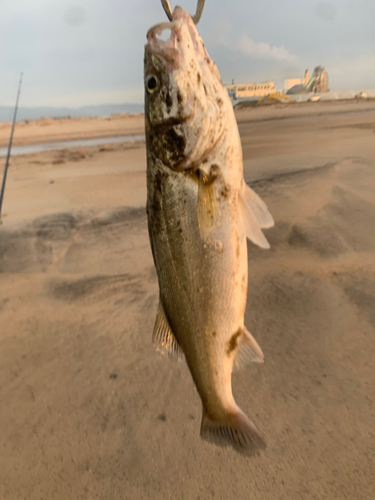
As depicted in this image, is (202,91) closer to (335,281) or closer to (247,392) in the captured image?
(247,392)

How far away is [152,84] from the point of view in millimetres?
1565

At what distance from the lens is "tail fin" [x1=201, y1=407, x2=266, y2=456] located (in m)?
1.67

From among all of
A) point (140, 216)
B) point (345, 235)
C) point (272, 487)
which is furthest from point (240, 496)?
point (140, 216)

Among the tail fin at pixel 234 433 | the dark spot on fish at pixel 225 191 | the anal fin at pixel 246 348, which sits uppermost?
the dark spot on fish at pixel 225 191

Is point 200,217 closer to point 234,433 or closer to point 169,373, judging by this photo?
point 234,433

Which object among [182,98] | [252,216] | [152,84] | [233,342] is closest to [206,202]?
[252,216]

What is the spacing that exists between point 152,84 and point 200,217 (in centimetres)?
67

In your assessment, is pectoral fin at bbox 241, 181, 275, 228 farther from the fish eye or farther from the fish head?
the fish eye

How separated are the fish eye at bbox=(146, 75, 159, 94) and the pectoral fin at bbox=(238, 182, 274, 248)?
630 millimetres

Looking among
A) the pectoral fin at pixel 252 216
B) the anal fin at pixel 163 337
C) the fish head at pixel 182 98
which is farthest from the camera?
the anal fin at pixel 163 337

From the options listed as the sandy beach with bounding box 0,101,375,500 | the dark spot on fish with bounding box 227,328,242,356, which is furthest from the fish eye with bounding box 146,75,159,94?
the sandy beach with bounding box 0,101,375,500

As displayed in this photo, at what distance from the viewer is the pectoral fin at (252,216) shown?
64.8 inches

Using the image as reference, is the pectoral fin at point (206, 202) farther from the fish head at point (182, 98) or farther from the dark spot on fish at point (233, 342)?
the dark spot on fish at point (233, 342)

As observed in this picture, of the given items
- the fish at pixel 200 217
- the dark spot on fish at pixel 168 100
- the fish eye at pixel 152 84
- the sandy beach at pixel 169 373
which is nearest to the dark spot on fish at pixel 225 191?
the fish at pixel 200 217
